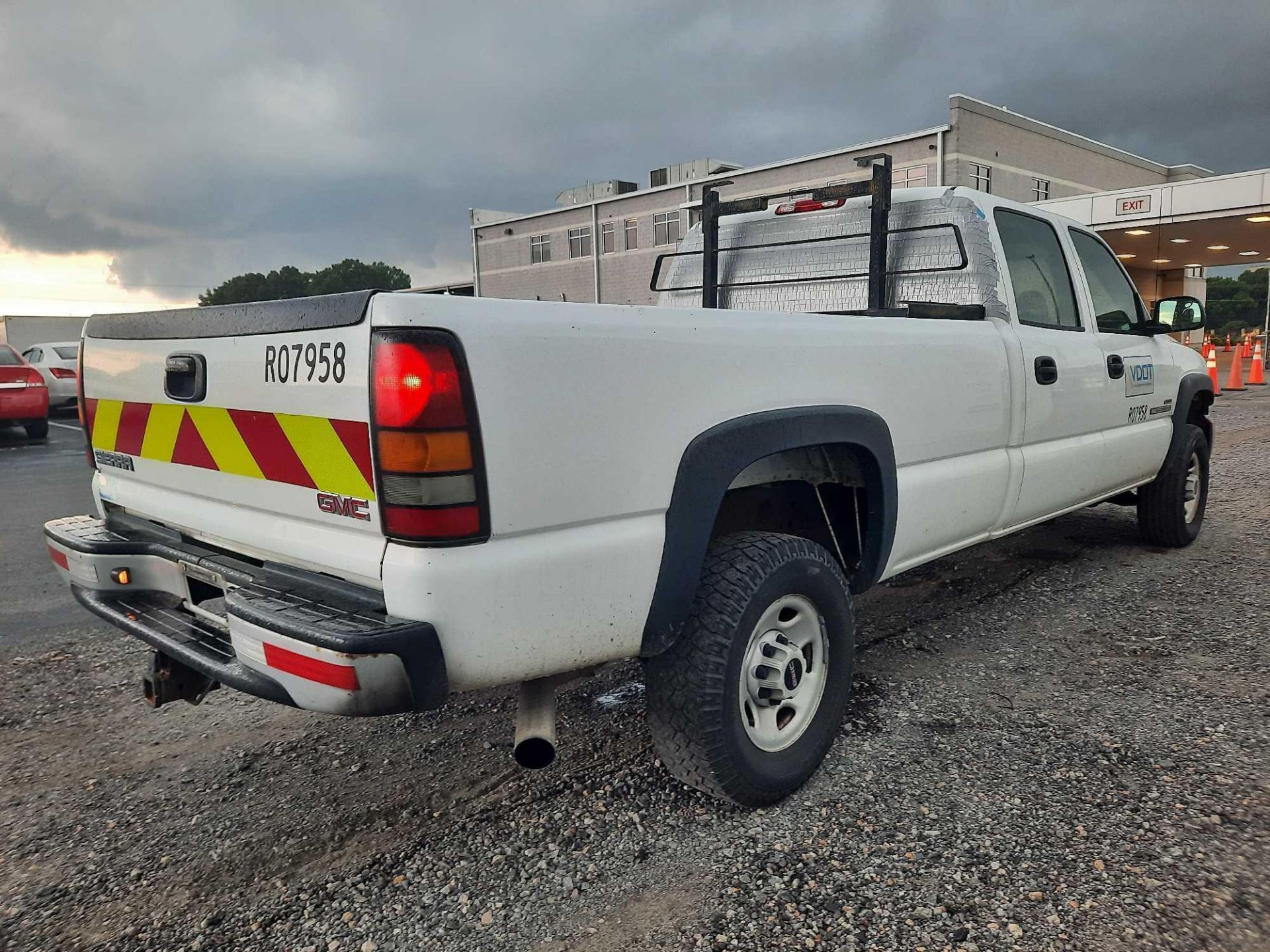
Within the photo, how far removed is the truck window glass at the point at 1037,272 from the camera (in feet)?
12.6

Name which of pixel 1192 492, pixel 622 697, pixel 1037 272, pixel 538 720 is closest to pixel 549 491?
pixel 538 720

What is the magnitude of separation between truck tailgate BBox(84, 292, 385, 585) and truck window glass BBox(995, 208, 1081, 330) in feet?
9.39

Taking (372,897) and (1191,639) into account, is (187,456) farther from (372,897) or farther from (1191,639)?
(1191,639)

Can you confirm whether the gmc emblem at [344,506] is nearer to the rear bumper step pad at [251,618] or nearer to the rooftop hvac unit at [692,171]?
the rear bumper step pad at [251,618]

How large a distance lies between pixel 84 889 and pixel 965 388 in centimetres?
311

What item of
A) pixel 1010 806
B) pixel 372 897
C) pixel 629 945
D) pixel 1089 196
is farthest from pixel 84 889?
pixel 1089 196

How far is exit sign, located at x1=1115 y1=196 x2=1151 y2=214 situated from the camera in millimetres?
23797

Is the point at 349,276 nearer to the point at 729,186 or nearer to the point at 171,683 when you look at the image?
the point at 729,186

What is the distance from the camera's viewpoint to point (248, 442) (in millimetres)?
2277

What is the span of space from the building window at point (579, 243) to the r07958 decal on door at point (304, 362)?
50621mm

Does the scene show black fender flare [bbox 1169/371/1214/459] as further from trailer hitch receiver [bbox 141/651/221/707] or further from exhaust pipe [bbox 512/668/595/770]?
trailer hitch receiver [bbox 141/651/221/707]

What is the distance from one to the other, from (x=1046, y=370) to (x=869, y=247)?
0.91 meters

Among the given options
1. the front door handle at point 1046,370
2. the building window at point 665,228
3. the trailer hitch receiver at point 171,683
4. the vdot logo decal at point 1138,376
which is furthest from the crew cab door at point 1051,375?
the building window at point 665,228

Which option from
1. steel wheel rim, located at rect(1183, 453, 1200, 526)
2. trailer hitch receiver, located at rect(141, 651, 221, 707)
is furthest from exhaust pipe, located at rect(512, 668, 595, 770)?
steel wheel rim, located at rect(1183, 453, 1200, 526)
